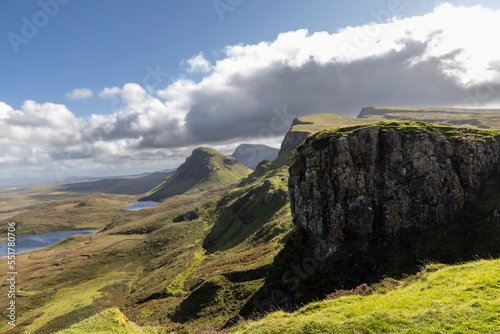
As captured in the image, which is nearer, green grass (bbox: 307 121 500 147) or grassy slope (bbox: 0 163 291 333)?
green grass (bbox: 307 121 500 147)

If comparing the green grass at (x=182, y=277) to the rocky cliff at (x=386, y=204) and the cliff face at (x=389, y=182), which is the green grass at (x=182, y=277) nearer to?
the rocky cliff at (x=386, y=204)

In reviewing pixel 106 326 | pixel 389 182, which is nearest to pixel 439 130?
pixel 389 182

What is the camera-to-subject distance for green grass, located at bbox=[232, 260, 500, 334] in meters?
13.9

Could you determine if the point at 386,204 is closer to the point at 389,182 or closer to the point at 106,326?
the point at 389,182

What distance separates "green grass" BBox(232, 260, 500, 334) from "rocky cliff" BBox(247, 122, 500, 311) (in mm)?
13967

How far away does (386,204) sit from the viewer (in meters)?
38.0

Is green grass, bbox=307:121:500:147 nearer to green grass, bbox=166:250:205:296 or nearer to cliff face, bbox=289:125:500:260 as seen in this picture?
cliff face, bbox=289:125:500:260

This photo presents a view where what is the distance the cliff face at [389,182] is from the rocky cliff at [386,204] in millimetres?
162

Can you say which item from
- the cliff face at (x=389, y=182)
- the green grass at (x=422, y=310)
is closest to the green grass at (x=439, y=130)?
the cliff face at (x=389, y=182)

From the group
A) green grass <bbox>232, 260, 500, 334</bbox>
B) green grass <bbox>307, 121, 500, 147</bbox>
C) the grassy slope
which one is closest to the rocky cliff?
green grass <bbox>307, 121, 500, 147</bbox>

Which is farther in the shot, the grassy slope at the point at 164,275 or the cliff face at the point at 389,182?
the grassy slope at the point at 164,275

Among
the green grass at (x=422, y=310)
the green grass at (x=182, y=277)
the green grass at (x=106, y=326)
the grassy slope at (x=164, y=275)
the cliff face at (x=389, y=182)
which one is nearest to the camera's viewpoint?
the green grass at (x=422, y=310)

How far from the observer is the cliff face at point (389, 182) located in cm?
3697

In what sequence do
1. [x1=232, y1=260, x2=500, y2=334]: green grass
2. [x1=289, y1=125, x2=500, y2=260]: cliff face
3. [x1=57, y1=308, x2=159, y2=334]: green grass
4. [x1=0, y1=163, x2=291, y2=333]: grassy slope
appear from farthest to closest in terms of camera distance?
[x1=0, y1=163, x2=291, y2=333]: grassy slope
[x1=289, y1=125, x2=500, y2=260]: cliff face
[x1=57, y1=308, x2=159, y2=334]: green grass
[x1=232, y1=260, x2=500, y2=334]: green grass
